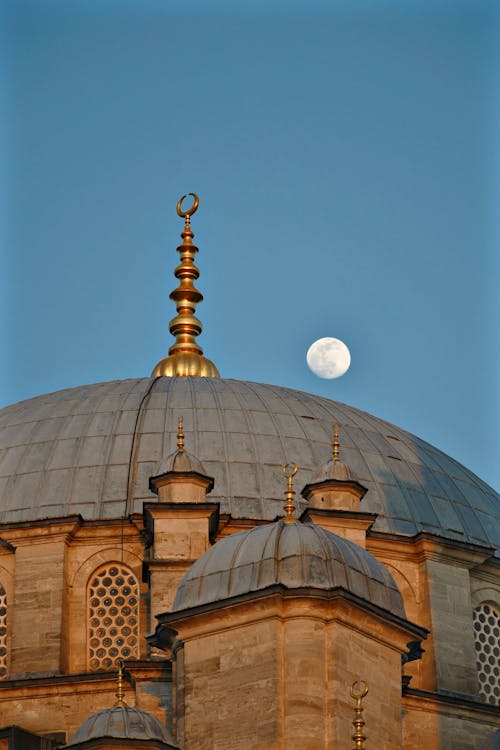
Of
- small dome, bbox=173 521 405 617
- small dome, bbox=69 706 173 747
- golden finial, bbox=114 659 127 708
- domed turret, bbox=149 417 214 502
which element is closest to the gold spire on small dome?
domed turret, bbox=149 417 214 502

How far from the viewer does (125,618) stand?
42781mm

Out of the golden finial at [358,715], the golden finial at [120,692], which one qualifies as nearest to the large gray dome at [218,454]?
the golden finial at [120,692]

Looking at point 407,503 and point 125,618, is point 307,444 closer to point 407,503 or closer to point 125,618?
point 407,503

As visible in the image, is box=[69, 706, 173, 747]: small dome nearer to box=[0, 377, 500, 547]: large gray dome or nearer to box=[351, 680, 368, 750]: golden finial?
box=[351, 680, 368, 750]: golden finial

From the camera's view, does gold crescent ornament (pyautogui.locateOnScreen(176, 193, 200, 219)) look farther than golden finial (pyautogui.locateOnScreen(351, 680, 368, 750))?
Yes

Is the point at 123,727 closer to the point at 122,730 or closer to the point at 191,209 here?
the point at 122,730

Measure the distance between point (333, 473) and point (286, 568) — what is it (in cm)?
755

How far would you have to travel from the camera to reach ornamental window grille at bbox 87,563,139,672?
4247 centimetres

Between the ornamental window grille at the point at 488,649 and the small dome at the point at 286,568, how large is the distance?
7893 millimetres

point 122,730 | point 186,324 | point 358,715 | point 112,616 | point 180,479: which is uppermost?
point 186,324

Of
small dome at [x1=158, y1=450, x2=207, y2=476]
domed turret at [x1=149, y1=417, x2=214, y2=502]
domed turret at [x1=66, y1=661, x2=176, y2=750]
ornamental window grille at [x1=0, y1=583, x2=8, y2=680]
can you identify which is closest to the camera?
domed turret at [x1=66, y1=661, x2=176, y2=750]

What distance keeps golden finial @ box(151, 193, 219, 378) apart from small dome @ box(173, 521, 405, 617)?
15.7 m

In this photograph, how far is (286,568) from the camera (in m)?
35.6

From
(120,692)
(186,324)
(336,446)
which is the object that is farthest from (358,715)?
(186,324)
